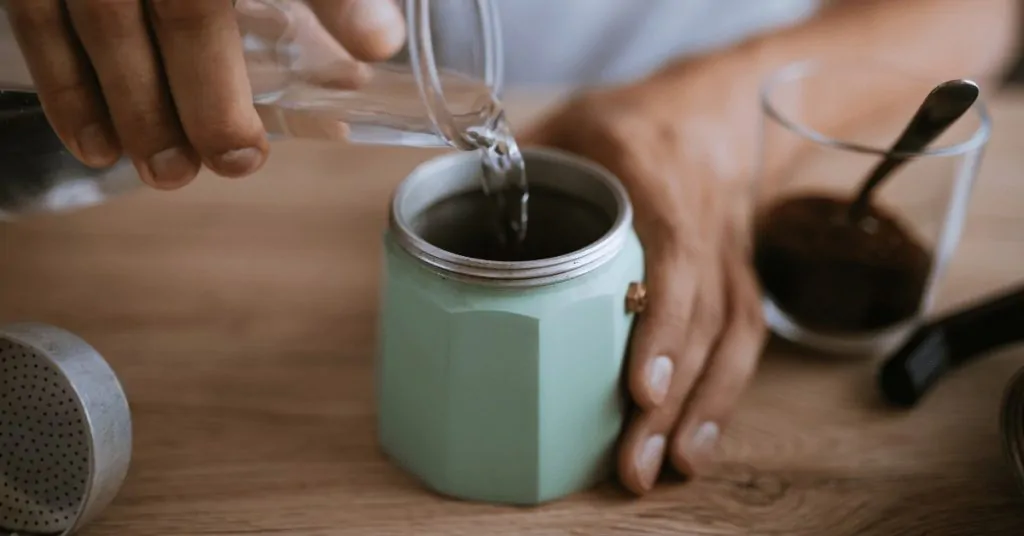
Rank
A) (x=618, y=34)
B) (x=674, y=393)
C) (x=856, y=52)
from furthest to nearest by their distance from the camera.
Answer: (x=618, y=34) < (x=856, y=52) < (x=674, y=393)

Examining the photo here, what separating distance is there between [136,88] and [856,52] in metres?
0.61

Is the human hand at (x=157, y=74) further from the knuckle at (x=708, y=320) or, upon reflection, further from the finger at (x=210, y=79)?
the knuckle at (x=708, y=320)

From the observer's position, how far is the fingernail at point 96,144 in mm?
470

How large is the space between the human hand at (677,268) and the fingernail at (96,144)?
29cm

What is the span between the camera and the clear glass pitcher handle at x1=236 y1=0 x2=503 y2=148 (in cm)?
50

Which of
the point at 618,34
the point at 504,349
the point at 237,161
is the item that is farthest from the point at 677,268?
the point at 618,34

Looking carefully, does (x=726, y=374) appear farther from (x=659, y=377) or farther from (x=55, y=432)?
(x=55, y=432)

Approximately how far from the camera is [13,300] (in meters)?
0.63

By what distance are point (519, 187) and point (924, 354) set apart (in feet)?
0.87

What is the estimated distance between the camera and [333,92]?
52cm

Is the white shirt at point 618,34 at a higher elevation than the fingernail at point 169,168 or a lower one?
lower

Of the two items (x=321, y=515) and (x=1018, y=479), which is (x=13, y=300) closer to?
(x=321, y=515)

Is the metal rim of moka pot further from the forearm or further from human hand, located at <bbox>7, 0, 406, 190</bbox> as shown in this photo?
the forearm

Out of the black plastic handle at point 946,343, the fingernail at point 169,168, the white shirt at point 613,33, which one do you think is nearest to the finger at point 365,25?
the fingernail at point 169,168
